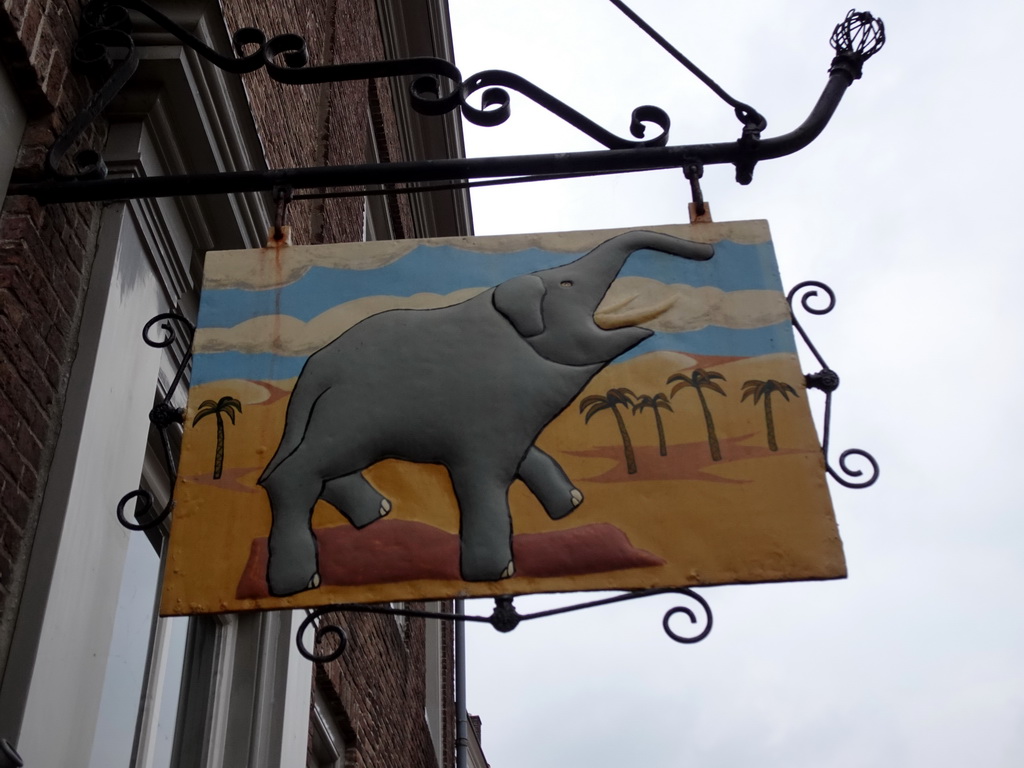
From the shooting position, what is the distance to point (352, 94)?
861 cm

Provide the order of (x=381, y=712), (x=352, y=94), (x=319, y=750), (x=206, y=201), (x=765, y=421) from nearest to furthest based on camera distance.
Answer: (x=765, y=421)
(x=206, y=201)
(x=319, y=750)
(x=381, y=712)
(x=352, y=94)

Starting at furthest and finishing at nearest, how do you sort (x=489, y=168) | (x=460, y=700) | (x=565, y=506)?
(x=460, y=700)
(x=489, y=168)
(x=565, y=506)

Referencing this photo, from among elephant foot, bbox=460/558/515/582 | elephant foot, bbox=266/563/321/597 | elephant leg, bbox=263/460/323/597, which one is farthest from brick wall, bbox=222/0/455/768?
elephant foot, bbox=460/558/515/582

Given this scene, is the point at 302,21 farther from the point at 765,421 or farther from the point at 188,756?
the point at 765,421

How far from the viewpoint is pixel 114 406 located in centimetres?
338

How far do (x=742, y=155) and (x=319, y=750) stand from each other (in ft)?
14.0

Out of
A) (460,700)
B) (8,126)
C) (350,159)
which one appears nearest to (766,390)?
(8,126)

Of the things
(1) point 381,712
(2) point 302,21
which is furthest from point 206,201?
(1) point 381,712

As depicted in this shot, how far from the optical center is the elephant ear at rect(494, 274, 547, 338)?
3117mm

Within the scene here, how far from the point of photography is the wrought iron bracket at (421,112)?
11.1 feet

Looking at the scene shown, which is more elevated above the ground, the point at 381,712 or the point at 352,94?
the point at 352,94

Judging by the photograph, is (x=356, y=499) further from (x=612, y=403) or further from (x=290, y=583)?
(x=612, y=403)

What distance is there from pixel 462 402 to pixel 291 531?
1.87 feet

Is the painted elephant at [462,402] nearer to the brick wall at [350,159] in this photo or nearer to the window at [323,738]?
the brick wall at [350,159]
